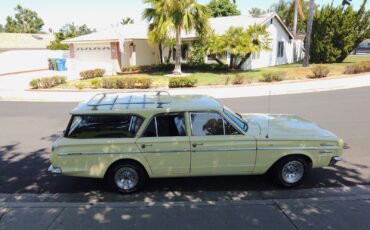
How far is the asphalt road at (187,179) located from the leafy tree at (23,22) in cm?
7687

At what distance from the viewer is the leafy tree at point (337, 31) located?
29.5 m

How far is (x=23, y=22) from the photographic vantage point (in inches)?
3268

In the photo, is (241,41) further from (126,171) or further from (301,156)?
(126,171)

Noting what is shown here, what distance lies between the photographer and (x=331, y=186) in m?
5.50

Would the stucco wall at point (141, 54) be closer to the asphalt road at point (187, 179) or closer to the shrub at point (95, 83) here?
the shrub at point (95, 83)

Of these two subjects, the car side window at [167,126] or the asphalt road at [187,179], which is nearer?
the car side window at [167,126]

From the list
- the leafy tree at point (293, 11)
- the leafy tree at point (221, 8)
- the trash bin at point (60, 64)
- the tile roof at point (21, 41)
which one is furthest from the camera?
the leafy tree at point (221, 8)

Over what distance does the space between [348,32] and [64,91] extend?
1003 inches

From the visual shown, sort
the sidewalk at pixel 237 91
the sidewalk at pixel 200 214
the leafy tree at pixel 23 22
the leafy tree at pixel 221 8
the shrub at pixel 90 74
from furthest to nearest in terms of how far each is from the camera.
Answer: the leafy tree at pixel 23 22 < the leafy tree at pixel 221 8 < the shrub at pixel 90 74 < the sidewalk at pixel 237 91 < the sidewalk at pixel 200 214

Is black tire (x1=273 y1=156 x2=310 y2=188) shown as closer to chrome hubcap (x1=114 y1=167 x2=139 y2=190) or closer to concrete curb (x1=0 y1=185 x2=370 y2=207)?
concrete curb (x1=0 y1=185 x2=370 y2=207)

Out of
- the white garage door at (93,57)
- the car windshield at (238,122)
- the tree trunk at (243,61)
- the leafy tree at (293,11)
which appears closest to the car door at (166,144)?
the car windshield at (238,122)

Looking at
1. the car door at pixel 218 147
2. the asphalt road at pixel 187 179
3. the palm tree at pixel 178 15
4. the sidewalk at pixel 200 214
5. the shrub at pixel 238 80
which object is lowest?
the sidewalk at pixel 200 214

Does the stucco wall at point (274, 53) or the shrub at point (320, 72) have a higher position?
the stucco wall at point (274, 53)

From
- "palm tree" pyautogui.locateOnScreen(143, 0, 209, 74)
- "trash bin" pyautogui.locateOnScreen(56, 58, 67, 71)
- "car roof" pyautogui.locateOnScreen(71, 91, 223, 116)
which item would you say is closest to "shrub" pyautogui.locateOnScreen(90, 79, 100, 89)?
"palm tree" pyautogui.locateOnScreen(143, 0, 209, 74)
